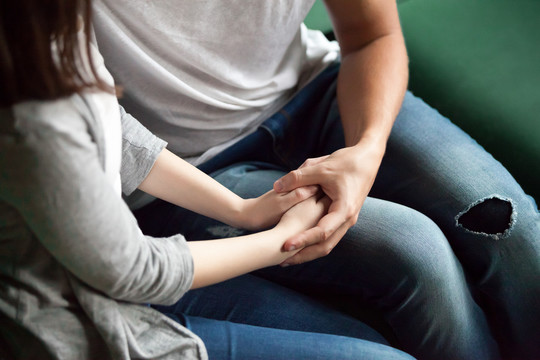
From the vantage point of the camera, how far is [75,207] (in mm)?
487

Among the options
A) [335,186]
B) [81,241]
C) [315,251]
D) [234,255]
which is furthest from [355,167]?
[81,241]

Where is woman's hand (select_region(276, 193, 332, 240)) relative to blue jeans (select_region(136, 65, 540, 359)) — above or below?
above

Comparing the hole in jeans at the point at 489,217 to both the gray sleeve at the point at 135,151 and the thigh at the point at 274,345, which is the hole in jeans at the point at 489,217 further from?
the gray sleeve at the point at 135,151

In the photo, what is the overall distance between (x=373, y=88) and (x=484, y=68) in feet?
1.21

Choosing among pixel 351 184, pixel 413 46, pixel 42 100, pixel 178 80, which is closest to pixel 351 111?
pixel 351 184

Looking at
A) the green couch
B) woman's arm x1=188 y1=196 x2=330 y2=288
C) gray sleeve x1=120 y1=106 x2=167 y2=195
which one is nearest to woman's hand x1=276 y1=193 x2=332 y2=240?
Result: woman's arm x1=188 y1=196 x2=330 y2=288

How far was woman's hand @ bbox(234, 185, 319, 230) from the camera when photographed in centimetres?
78

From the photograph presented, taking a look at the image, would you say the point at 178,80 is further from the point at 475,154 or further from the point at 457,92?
the point at 457,92

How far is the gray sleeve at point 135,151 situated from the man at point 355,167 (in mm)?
104

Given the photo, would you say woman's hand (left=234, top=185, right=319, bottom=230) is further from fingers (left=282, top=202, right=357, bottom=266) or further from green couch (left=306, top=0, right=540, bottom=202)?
green couch (left=306, top=0, right=540, bottom=202)

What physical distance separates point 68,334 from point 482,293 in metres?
0.67

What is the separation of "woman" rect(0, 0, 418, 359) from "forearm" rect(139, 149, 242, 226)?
0.03 meters

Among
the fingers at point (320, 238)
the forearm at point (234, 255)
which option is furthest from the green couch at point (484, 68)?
the forearm at point (234, 255)

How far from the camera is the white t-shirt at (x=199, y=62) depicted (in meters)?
0.77
